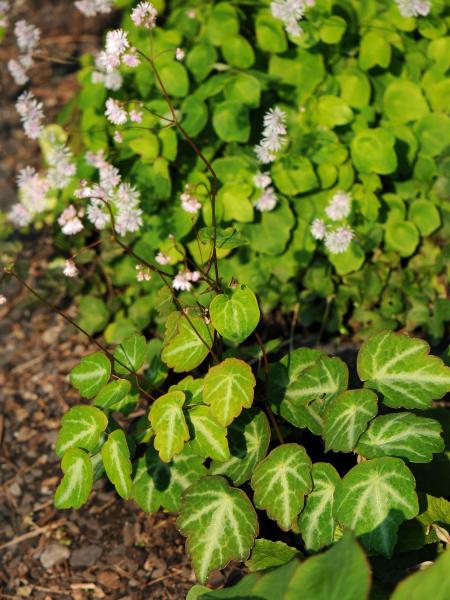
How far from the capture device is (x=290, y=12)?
2.51 metres

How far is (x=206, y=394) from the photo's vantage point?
185 cm

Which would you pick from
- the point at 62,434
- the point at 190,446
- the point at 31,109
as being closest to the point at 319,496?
the point at 190,446

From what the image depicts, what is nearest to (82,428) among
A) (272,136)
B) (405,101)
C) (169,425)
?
(169,425)

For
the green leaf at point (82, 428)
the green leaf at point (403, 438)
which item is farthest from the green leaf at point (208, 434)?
the green leaf at point (403, 438)

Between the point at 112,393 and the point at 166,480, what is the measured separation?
0.34 metres

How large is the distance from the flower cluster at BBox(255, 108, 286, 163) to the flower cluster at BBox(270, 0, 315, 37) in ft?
0.97

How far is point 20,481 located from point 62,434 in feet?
2.63

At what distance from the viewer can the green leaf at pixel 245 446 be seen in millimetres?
2012

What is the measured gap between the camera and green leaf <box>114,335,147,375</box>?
2057mm

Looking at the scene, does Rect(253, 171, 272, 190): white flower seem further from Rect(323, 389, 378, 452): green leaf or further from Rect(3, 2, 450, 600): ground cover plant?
Rect(323, 389, 378, 452): green leaf

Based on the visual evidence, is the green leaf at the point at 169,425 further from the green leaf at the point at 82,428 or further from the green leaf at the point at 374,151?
the green leaf at the point at 374,151

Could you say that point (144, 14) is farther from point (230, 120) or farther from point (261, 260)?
point (261, 260)

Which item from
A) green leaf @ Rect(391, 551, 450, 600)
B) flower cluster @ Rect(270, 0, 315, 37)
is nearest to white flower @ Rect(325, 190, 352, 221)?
flower cluster @ Rect(270, 0, 315, 37)

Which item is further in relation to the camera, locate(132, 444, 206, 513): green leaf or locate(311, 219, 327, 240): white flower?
locate(311, 219, 327, 240): white flower
